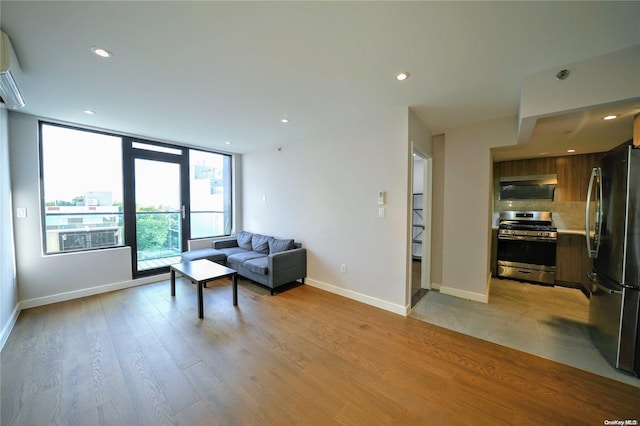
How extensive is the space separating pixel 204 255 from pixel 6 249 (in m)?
2.21

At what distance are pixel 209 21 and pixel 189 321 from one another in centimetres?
299

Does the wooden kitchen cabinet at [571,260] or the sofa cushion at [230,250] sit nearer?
the wooden kitchen cabinet at [571,260]

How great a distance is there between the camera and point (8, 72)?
1.71m

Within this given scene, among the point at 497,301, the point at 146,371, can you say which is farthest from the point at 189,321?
the point at 497,301

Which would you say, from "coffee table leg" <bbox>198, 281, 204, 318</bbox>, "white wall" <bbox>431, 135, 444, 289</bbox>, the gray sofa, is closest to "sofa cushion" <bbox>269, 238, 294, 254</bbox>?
the gray sofa

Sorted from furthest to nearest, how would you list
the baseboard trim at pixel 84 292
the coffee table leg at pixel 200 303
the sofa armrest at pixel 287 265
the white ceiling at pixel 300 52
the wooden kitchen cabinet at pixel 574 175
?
the wooden kitchen cabinet at pixel 574 175 → the sofa armrest at pixel 287 265 → the baseboard trim at pixel 84 292 → the coffee table leg at pixel 200 303 → the white ceiling at pixel 300 52

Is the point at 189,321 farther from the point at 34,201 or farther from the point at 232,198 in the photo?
the point at 232,198

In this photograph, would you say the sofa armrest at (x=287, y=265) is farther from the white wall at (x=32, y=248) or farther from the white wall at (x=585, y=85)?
the white wall at (x=585, y=85)

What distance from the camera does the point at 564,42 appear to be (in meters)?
1.68

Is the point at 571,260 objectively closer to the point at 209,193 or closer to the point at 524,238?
the point at 524,238

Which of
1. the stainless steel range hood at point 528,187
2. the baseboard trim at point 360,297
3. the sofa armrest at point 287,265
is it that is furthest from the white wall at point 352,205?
the stainless steel range hood at point 528,187

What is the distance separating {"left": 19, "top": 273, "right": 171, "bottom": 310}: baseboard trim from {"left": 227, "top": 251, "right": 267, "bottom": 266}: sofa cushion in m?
1.37

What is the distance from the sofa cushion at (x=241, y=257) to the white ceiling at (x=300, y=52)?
7.90 feet

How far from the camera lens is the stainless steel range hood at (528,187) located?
427 centimetres
